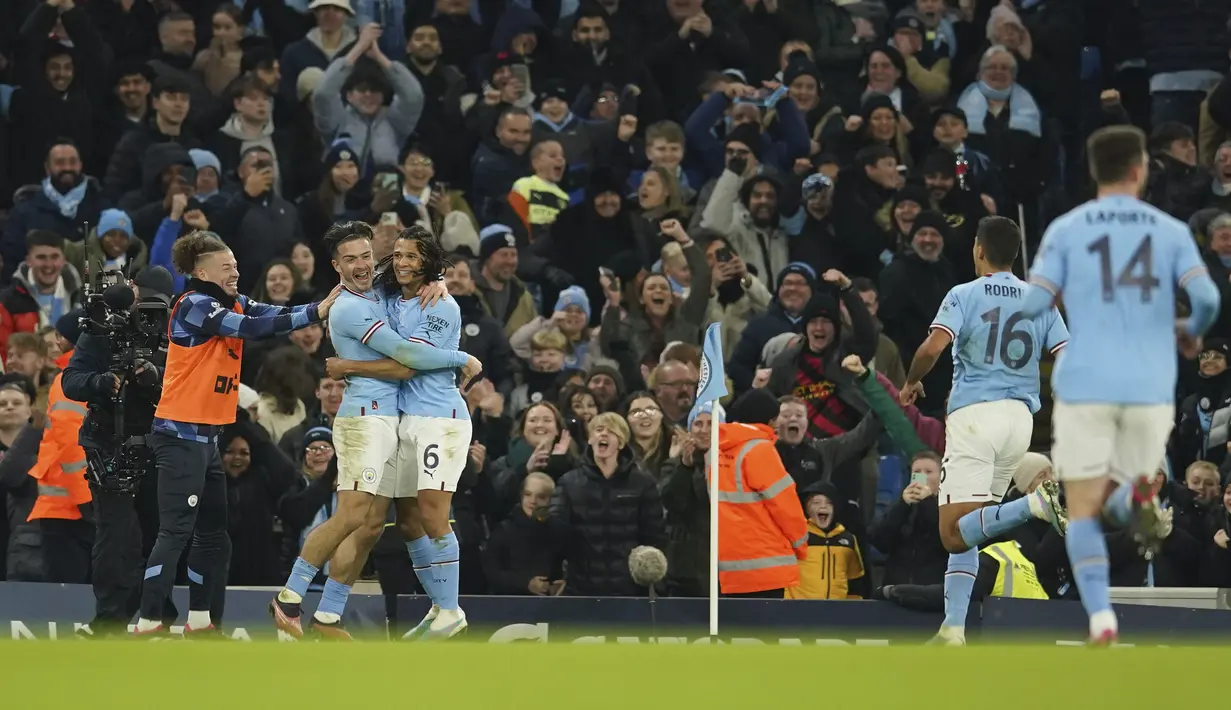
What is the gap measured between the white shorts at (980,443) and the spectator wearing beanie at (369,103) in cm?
798

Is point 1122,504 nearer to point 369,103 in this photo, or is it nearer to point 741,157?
point 741,157

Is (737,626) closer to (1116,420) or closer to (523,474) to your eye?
(523,474)

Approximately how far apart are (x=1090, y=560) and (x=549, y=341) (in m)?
7.87

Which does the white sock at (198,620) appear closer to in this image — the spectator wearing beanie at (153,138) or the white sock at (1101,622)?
the white sock at (1101,622)

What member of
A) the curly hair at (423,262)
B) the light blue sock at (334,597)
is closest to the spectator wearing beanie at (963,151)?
the curly hair at (423,262)

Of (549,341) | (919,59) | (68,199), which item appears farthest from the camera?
(919,59)

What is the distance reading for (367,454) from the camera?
11.6 metres

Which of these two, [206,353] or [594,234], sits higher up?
[594,234]

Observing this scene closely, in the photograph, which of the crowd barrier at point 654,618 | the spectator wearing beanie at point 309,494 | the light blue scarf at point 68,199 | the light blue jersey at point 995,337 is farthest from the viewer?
the light blue scarf at point 68,199

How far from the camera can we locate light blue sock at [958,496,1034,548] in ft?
37.2

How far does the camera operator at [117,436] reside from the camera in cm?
1230

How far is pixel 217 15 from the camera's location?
19000 mm

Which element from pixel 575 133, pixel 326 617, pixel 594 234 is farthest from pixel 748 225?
pixel 326 617

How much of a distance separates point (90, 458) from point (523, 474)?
140 inches
